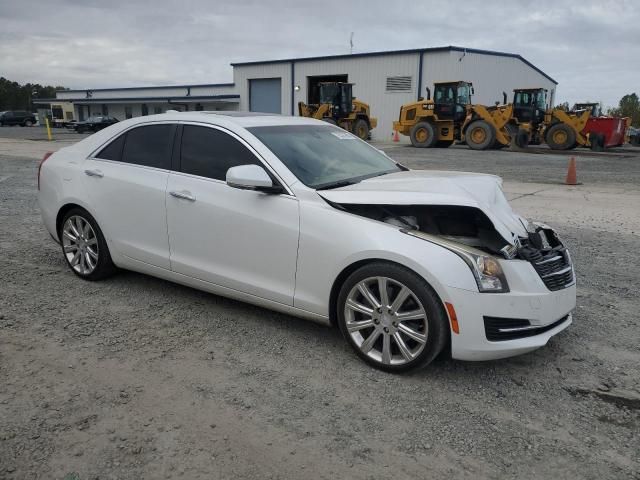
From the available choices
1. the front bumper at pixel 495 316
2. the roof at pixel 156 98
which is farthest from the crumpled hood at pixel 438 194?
the roof at pixel 156 98

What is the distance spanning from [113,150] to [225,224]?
5.08ft

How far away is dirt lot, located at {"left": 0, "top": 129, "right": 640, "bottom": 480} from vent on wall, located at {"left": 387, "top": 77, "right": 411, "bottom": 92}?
105 feet

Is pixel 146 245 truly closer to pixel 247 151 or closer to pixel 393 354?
pixel 247 151

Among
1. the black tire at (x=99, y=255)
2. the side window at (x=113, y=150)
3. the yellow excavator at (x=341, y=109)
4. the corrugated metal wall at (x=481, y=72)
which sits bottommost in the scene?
the black tire at (x=99, y=255)

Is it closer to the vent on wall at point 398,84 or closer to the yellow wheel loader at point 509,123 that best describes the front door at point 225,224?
the yellow wheel loader at point 509,123

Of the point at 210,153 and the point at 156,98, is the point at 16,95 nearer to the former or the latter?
the point at 156,98

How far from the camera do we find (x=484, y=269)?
122 inches

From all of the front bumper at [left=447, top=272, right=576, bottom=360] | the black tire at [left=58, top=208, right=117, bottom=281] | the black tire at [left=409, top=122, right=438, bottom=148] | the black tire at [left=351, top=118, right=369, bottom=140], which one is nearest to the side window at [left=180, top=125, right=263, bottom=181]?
the black tire at [left=58, top=208, right=117, bottom=281]

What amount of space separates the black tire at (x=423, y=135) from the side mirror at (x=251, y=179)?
22.7 meters

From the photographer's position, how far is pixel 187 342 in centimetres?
375

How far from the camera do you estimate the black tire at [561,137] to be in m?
23.4

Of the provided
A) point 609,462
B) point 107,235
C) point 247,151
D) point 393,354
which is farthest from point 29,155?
point 609,462

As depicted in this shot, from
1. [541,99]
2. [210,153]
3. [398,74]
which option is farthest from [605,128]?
[210,153]

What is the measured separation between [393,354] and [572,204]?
25.2 ft
